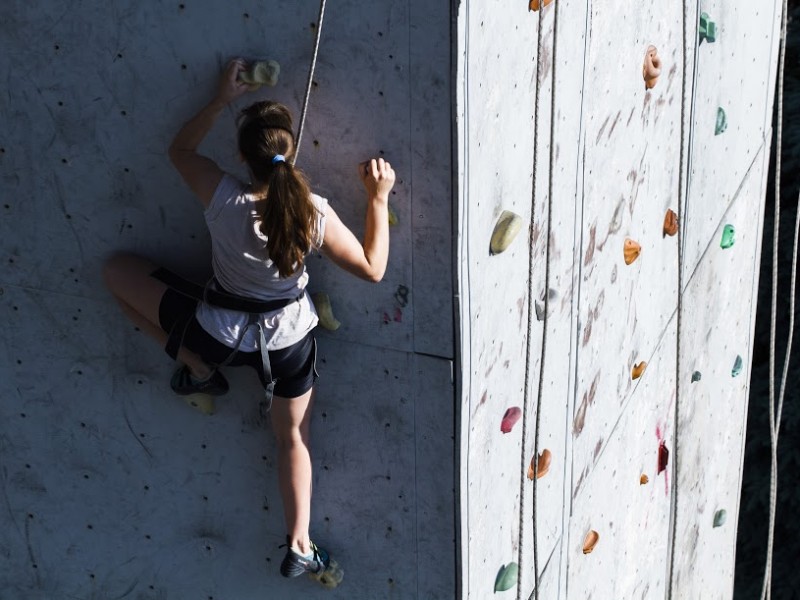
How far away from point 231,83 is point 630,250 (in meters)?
2.02

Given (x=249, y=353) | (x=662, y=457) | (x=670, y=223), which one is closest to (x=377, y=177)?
(x=249, y=353)

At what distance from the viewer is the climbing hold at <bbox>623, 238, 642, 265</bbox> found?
4.87 metres

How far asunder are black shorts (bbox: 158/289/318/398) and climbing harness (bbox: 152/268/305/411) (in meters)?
0.01

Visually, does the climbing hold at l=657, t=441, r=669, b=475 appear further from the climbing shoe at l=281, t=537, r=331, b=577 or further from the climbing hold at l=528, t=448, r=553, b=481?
the climbing shoe at l=281, t=537, r=331, b=577

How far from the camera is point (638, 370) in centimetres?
531

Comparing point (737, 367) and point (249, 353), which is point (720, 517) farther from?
point (249, 353)

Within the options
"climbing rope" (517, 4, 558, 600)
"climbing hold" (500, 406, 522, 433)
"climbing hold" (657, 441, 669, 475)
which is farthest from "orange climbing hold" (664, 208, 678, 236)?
"climbing hold" (500, 406, 522, 433)

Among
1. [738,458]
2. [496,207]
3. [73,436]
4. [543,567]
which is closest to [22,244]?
[73,436]

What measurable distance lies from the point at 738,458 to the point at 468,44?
4.33 m

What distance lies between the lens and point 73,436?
420 centimetres

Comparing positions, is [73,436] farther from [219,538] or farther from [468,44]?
[468,44]

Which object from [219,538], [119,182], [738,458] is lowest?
[738,458]

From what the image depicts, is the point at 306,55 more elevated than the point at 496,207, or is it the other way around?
the point at 306,55

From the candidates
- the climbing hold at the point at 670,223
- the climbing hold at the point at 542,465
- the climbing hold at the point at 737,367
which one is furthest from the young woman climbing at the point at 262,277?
the climbing hold at the point at 737,367
